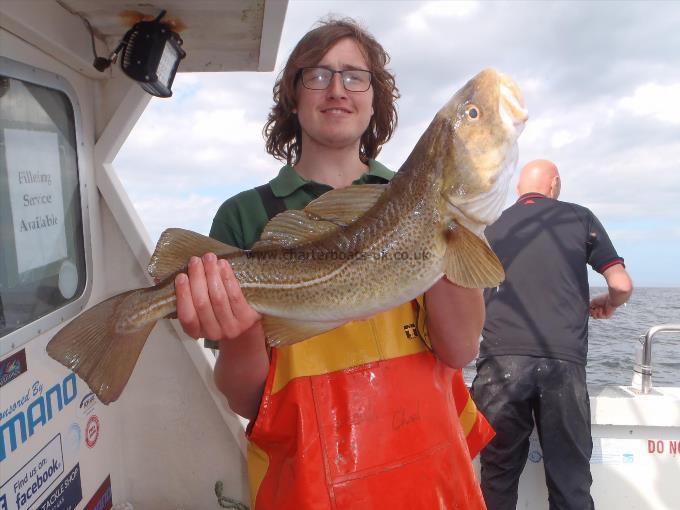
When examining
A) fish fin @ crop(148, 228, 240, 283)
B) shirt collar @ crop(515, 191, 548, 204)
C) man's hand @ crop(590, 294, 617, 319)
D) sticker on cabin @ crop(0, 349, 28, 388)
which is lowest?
man's hand @ crop(590, 294, 617, 319)

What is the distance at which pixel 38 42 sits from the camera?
290cm

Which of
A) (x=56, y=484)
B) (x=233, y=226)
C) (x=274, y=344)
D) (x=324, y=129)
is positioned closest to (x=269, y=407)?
(x=274, y=344)

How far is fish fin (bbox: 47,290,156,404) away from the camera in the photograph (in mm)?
1972

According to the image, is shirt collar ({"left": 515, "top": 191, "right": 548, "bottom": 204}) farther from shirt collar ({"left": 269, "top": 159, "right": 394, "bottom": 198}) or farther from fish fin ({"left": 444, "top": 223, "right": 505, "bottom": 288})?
fish fin ({"left": 444, "top": 223, "right": 505, "bottom": 288})

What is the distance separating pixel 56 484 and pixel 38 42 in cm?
257

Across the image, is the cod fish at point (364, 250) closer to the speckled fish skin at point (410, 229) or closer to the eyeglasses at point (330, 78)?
the speckled fish skin at point (410, 229)

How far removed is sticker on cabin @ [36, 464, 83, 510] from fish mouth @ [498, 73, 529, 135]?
3106mm

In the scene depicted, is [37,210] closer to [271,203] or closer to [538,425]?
[271,203]

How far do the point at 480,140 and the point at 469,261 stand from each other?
1.50ft

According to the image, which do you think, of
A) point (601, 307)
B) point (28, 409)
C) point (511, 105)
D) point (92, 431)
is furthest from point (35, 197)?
point (601, 307)

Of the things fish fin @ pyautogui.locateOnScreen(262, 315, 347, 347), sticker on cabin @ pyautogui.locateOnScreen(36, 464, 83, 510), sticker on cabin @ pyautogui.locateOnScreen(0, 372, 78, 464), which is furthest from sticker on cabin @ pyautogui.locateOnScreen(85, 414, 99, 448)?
fish fin @ pyautogui.locateOnScreen(262, 315, 347, 347)

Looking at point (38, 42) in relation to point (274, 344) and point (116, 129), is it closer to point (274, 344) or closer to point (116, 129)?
point (116, 129)

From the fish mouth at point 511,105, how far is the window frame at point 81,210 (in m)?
2.40

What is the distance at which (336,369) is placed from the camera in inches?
87.3
